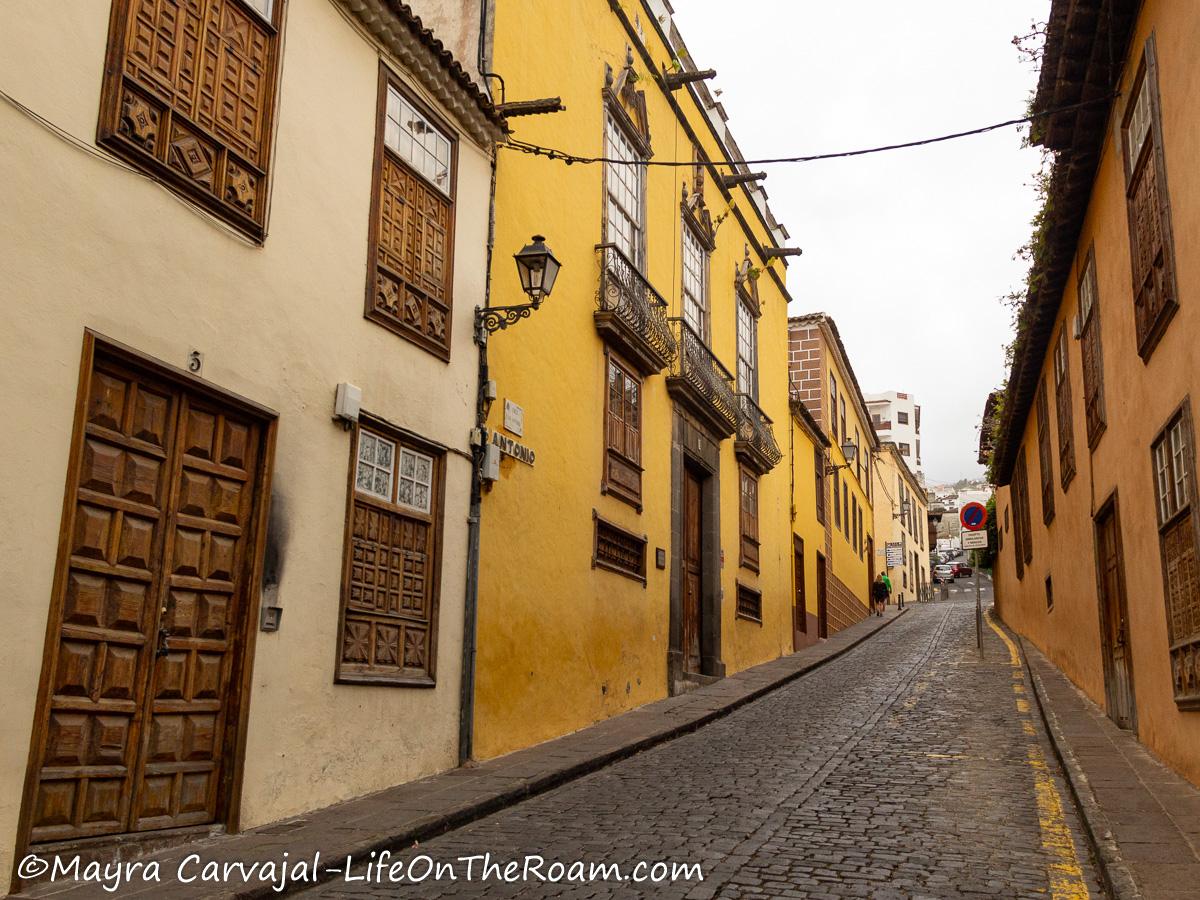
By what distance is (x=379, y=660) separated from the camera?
26.5 ft

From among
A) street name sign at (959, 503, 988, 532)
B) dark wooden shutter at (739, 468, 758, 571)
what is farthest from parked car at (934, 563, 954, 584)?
dark wooden shutter at (739, 468, 758, 571)

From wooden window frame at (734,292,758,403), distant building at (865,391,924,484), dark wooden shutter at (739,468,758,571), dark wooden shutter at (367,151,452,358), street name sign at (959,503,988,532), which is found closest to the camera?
dark wooden shutter at (367,151,452,358)

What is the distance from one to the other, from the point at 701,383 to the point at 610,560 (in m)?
4.18

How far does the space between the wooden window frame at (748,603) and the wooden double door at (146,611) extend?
11.4 metres

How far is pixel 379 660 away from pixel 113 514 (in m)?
2.66

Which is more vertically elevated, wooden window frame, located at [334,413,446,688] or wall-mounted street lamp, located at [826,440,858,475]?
wall-mounted street lamp, located at [826,440,858,475]

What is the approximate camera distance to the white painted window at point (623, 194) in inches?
527

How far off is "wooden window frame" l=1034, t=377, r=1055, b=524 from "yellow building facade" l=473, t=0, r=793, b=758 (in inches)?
172

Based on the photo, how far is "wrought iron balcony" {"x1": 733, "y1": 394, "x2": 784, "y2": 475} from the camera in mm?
18000

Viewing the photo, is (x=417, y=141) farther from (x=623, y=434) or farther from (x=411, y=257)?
(x=623, y=434)

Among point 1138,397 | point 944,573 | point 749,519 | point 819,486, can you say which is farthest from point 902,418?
point 1138,397

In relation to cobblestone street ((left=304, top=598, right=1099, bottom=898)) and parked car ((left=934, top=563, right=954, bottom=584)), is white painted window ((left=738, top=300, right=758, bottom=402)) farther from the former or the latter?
parked car ((left=934, top=563, right=954, bottom=584))

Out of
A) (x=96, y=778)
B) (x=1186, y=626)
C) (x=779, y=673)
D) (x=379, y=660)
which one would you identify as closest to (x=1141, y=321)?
(x=1186, y=626)

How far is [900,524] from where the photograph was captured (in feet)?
156
